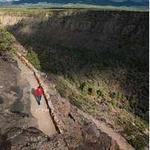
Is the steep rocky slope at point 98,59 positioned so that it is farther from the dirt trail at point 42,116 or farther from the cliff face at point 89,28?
the dirt trail at point 42,116

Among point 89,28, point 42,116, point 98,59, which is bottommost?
point 98,59

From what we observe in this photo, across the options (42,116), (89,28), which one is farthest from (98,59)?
(42,116)

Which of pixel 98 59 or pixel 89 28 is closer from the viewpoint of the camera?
pixel 98 59

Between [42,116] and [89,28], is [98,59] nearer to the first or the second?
[89,28]

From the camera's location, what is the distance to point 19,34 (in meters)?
77.5

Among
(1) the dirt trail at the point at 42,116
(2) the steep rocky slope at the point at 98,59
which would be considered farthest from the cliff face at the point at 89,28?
(1) the dirt trail at the point at 42,116

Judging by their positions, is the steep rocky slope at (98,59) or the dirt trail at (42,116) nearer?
the dirt trail at (42,116)

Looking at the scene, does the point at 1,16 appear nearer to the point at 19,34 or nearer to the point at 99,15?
the point at 19,34

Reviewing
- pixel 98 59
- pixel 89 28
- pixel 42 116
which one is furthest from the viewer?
pixel 89 28

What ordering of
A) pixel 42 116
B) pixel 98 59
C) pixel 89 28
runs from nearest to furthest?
1. pixel 42 116
2. pixel 98 59
3. pixel 89 28

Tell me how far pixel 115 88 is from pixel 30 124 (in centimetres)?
2855

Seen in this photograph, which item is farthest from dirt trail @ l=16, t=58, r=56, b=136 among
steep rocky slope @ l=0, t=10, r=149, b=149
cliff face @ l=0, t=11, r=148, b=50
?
cliff face @ l=0, t=11, r=148, b=50

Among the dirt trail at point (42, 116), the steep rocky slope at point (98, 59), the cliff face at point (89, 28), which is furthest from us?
the cliff face at point (89, 28)

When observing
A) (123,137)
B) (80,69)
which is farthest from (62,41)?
(123,137)
